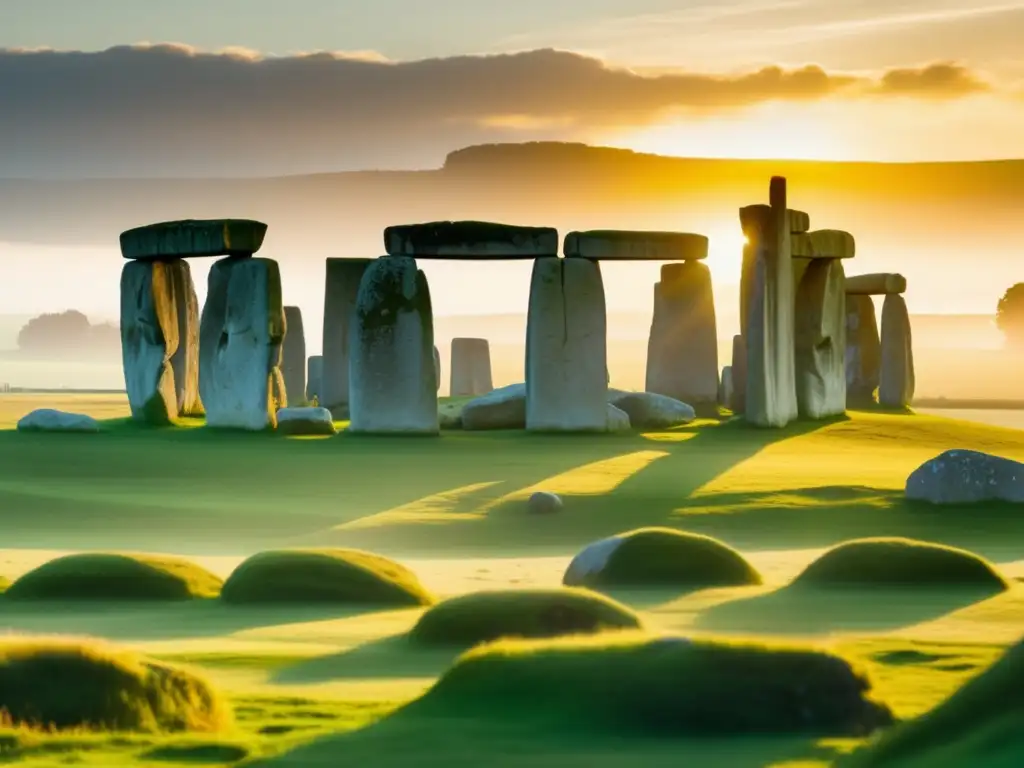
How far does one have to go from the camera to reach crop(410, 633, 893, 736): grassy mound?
25.8 feet

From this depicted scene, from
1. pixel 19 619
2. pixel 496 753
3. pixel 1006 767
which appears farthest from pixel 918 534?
pixel 1006 767

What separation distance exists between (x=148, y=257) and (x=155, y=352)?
1.77 m

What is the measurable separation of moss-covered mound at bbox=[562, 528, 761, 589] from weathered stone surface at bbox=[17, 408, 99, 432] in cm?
1830

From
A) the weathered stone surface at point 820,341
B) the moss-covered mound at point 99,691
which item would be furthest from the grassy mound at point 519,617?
the weathered stone surface at point 820,341

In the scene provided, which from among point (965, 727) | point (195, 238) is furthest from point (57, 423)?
point (965, 727)

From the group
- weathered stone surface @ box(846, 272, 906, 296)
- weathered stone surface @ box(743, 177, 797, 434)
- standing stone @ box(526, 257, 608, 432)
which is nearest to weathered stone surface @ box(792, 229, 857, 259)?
weathered stone surface @ box(743, 177, 797, 434)

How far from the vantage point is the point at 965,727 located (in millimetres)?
6363

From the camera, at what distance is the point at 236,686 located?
9.92 metres

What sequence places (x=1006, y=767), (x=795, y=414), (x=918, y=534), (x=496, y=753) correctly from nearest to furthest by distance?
(x=1006, y=767), (x=496, y=753), (x=918, y=534), (x=795, y=414)

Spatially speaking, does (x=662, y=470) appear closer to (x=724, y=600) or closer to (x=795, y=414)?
(x=795, y=414)

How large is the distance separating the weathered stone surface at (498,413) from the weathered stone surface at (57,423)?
6520 mm

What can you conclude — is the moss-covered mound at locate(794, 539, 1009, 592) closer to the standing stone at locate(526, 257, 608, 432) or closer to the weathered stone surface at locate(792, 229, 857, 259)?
the standing stone at locate(526, 257, 608, 432)

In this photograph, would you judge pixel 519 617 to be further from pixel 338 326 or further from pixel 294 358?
pixel 294 358

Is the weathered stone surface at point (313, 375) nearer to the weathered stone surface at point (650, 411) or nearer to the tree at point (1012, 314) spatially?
the weathered stone surface at point (650, 411)
